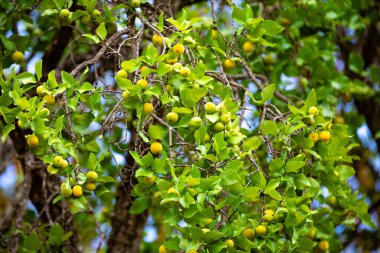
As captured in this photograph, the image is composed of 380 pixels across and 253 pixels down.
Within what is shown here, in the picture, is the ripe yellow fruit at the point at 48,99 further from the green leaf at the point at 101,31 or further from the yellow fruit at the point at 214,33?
the yellow fruit at the point at 214,33

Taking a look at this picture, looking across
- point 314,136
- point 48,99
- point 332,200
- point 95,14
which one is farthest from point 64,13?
point 332,200

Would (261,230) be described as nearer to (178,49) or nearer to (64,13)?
(178,49)

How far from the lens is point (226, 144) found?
2.20 meters

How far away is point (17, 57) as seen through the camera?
2.79 m

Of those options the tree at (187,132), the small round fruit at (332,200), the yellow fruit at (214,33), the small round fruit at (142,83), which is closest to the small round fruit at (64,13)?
the tree at (187,132)

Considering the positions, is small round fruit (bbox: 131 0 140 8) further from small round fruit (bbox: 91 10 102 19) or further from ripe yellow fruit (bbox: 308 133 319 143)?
ripe yellow fruit (bbox: 308 133 319 143)

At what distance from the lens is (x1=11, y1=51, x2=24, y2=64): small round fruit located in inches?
110

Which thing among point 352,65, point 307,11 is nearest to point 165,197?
point 307,11

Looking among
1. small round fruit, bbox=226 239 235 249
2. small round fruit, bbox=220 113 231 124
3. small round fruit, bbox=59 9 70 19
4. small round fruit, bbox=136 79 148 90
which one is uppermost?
small round fruit, bbox=136 79 148 90

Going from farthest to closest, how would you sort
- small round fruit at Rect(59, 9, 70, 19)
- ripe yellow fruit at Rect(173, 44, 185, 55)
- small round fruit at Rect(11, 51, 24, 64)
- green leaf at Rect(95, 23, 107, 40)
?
1. small round fruit at Rect(11, 51, 24, 64)
2. small round fruit at Rect(59, 9, 70, 19)
3. green leaf at Rect(95, 23, 107, 40)
4. ripe yellow fruit at Rect(173, 44, 185, 55)

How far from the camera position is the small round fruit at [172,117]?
85.7 inches

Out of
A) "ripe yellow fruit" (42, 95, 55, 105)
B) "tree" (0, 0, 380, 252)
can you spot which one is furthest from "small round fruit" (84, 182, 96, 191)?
"ripe yellow fruit" (42, 95, 55, 105)

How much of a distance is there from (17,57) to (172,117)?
888mm

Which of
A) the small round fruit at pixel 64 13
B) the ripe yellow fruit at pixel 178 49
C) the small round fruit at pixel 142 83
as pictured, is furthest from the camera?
the small round fruit at pixel 64 13
